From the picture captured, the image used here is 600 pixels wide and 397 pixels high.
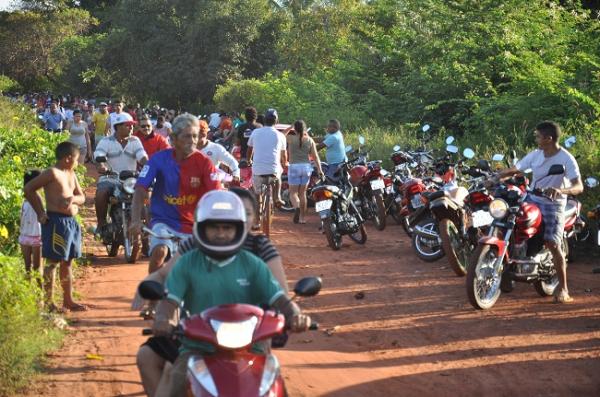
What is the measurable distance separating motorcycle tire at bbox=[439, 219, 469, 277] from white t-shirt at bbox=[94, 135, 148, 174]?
161 inches

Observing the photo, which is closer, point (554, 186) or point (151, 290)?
point (151, 290)

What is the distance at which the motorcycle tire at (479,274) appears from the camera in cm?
923

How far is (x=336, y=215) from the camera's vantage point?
14055mm

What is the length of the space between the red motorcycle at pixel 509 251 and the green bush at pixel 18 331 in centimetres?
416

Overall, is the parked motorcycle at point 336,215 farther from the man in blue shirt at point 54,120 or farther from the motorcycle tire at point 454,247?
the man in blue shirt at point 54,120

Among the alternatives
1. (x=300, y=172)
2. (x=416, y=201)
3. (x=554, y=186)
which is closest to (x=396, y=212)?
(x=300, y=172)

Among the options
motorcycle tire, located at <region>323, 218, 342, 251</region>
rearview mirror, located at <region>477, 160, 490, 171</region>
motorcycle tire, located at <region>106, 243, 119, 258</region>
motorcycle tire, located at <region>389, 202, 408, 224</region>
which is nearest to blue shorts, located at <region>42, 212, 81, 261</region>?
motorcycle tire, located at <region>106, 243, 119, 258</region>

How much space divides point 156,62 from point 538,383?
40.8m

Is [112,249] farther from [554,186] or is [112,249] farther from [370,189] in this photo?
[554,186]

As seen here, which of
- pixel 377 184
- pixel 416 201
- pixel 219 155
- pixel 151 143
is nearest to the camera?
pixel 219 155

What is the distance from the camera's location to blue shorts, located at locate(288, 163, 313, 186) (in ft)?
52.4

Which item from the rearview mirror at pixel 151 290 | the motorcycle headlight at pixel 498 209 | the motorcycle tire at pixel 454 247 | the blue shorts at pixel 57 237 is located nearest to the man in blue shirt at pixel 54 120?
the motorcycle tire at pixel 454 247

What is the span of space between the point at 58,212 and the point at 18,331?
6.74 feet

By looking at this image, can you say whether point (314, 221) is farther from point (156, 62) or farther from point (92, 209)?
point (156, 62)
